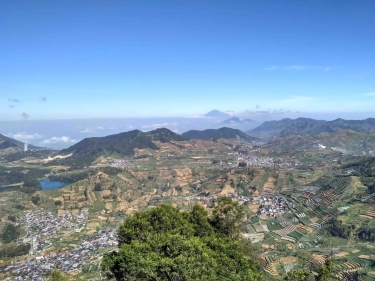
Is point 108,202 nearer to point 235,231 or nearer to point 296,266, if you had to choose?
point 296,266

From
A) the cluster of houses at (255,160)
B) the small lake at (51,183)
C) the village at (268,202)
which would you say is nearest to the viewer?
the village at (268,202)

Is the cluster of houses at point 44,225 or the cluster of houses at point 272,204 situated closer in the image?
the cluster of houses at point 44,225

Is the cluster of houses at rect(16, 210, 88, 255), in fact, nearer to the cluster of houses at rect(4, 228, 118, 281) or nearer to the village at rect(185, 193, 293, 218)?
the cluster of houses at rect(4, 228, 118, 281)

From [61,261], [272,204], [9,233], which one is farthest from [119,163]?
[61,261]

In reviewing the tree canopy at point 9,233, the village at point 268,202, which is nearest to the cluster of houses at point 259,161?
the village at point 268,202

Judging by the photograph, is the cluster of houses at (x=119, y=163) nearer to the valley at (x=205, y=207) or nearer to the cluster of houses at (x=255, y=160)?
the valley at (x=205, y=207)

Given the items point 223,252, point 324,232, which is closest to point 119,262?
point 223,252
